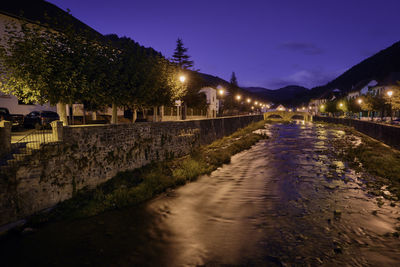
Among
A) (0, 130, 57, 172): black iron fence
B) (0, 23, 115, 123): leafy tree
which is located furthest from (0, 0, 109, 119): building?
(0, 130, 57, 172): black iron fence

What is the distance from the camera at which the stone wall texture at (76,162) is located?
9.51m

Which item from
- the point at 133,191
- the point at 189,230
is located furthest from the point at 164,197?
the point at 189,230

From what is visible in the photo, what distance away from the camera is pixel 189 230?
1040cm

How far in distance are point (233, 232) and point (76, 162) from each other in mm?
8383

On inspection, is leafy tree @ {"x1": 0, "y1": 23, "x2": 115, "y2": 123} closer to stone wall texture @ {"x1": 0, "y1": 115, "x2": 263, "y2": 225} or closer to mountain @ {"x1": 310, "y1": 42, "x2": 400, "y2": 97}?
stone wall texture @ {"x1": 0, "y1": 115, "x2": 263, "y2": 225}

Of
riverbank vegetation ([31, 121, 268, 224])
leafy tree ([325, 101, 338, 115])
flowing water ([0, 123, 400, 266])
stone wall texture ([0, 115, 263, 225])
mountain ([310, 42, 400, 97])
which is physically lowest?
flowing water ([0, 123, 400, 266])

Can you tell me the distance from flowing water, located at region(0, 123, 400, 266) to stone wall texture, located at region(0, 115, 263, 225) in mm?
1366

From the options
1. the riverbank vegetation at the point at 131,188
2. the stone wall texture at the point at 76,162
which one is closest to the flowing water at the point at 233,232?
the riverbank vegetation at the point at 131,188

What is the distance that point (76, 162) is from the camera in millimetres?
11977

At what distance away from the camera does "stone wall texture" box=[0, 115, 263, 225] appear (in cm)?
951

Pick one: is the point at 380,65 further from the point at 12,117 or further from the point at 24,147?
the point at 24,147

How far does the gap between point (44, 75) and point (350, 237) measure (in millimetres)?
16515

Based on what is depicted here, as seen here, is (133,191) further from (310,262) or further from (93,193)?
(310,262)

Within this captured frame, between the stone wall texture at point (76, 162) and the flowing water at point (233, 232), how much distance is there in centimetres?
137
